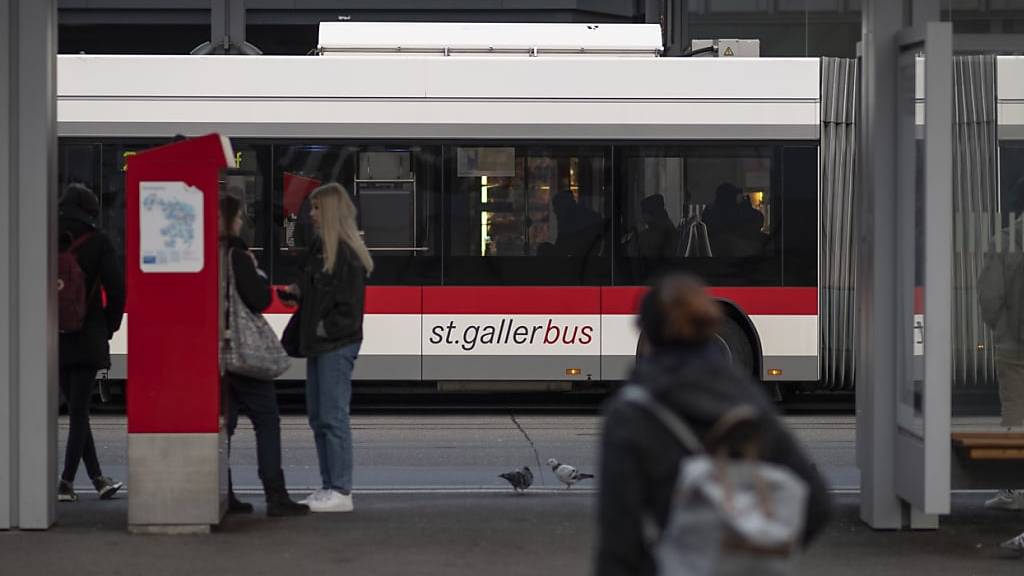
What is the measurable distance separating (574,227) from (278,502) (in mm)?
6716

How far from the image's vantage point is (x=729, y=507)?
3.44 meters

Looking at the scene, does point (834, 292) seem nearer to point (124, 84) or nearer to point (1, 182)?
point (124, 84)

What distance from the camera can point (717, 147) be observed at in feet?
49.4

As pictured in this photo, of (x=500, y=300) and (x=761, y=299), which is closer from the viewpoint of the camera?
(x=500, y=300)

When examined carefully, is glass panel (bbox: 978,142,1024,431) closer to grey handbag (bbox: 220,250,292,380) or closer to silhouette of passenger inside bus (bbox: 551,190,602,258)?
grey handbag (bbox: 220,250,292,380)

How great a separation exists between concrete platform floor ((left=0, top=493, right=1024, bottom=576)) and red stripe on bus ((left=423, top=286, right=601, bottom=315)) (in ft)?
18.3

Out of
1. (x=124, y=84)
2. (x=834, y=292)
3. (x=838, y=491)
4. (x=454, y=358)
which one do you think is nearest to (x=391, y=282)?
(x=454, y=358)

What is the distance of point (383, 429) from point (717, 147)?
4127 millimetres

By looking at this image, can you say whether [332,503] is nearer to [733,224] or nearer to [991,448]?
[991,448]

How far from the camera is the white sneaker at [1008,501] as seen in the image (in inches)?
359

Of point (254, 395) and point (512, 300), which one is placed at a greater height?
point (512, 300)

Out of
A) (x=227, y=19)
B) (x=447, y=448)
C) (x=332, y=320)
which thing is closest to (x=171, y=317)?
(x=332, y=320)

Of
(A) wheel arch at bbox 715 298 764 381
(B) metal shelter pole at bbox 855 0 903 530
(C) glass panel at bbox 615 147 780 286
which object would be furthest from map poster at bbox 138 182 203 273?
(A) wheel arch at bbox 715 298 764 381

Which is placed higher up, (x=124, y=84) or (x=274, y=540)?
(x=124, y=84)
